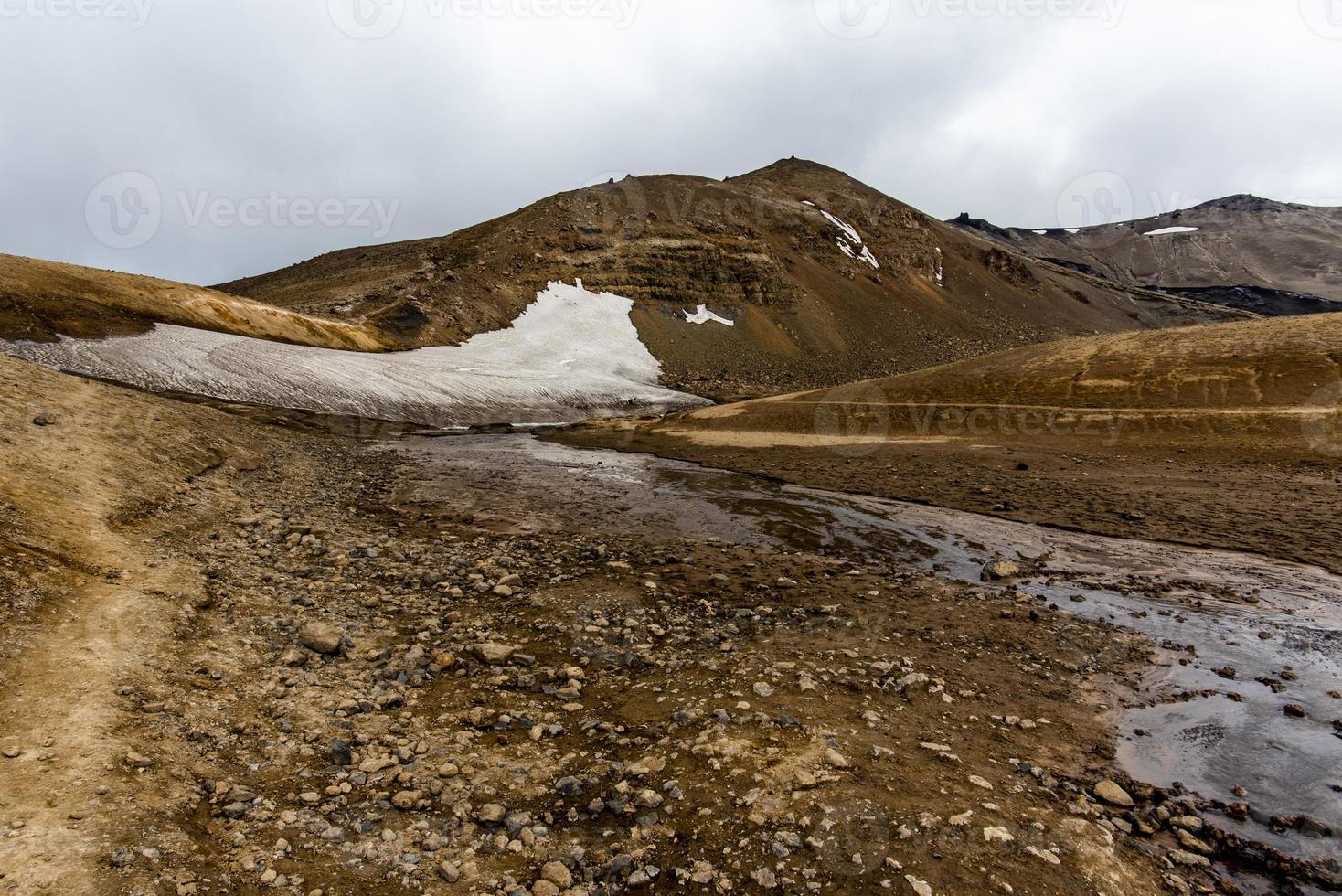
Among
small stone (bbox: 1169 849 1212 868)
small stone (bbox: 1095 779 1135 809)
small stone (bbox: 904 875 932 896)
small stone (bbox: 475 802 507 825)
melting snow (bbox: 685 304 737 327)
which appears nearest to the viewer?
small stone (bbox: 904 875 932 896)

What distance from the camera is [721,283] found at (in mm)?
82000

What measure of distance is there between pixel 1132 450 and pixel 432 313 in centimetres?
5535

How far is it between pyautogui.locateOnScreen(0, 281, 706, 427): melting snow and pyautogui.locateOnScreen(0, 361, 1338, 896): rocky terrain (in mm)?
27209

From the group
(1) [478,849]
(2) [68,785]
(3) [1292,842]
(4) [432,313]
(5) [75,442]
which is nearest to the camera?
(2) [68,785]

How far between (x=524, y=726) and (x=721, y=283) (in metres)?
79.0

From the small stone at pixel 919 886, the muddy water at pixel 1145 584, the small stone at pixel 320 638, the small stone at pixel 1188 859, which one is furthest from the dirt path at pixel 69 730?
the muddy water at pixel 1145 584

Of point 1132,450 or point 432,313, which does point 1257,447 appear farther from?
point 432,313

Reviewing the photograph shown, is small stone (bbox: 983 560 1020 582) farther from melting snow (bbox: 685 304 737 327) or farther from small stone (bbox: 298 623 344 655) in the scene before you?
melting snow (bbox: 685 304 737 327)

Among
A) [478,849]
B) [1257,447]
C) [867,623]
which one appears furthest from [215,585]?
[1257,447]

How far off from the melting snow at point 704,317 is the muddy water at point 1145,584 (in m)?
49.1

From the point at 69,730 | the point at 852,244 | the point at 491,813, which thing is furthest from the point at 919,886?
the point at 852,244

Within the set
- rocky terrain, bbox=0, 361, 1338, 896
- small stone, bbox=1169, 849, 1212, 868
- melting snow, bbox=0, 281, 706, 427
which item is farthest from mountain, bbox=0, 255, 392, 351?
small stone, bbox=1169, 849, 1212, 868

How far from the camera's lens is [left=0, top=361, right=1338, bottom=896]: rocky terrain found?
5.23 metres

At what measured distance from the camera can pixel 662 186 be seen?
304 feet
